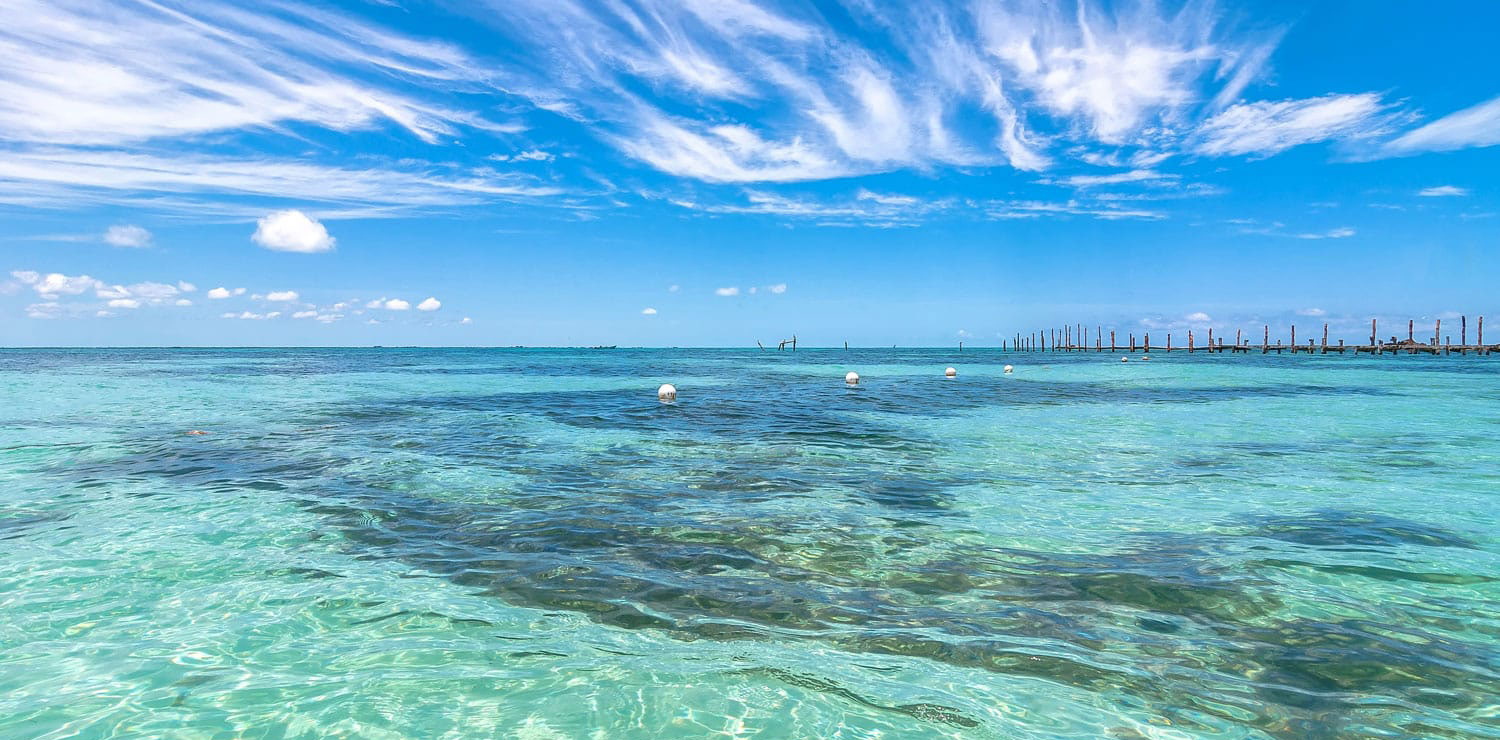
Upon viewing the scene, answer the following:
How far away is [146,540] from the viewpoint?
8492 mm

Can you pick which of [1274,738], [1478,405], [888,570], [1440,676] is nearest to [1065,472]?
[888,570]

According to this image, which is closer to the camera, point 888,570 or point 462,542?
point 888,570

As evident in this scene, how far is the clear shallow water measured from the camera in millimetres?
4715

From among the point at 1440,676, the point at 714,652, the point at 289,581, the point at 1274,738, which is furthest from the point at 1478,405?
the point at 289,581

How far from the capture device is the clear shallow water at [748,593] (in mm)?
4715

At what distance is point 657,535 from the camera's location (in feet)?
28.4

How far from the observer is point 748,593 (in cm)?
675

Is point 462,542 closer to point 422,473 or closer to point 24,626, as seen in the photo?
point 24,626

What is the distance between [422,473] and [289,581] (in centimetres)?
575

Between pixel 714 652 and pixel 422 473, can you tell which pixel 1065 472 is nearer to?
pixel 714 652

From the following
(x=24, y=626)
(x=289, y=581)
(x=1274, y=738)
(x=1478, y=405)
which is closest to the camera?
(x=1274, y=738)

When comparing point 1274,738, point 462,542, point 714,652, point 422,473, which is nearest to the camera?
point 1274,738

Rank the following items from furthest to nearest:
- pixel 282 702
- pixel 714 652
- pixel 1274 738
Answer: pixel 714 652 < pixel 282 702 < pixel 1274 738

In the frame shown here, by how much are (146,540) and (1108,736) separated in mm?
10409
